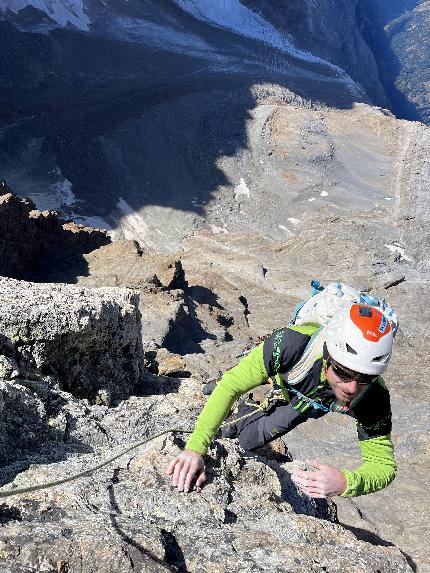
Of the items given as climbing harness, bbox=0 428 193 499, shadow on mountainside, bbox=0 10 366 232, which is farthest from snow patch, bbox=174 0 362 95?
climbing harness, bbox=0 428 193 499

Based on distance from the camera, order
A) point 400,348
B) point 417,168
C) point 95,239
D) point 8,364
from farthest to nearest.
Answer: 1. point 417,168
2. point 95,239
3. point 400,348
4. point 8,364

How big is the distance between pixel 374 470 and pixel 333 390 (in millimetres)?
530

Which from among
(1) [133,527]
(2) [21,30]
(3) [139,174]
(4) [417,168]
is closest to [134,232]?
(3) [139,174]

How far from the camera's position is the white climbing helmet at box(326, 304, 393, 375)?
308cm

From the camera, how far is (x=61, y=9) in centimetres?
3572

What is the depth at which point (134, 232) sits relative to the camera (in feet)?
75.3

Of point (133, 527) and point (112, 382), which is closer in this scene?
point (133, 527)

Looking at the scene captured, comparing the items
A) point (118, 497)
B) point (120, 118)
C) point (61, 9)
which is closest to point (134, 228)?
point (120, 118)

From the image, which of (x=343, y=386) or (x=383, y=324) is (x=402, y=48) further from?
(x=343, y=386)

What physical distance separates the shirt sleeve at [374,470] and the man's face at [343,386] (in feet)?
1.35

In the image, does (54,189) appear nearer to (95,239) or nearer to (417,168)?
(95,239)

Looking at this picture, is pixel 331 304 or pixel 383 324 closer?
pixel 383 324

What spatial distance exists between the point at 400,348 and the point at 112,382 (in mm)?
10790

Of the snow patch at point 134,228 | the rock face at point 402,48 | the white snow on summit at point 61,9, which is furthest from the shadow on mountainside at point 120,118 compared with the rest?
the rock face at point 402,48
